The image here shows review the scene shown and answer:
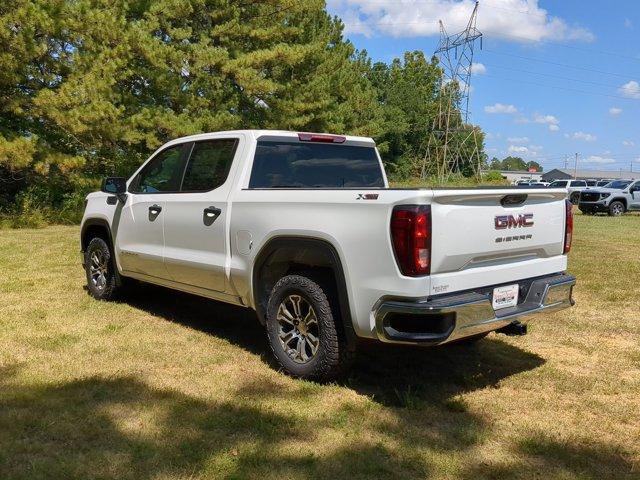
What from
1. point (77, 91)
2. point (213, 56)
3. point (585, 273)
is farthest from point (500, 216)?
point (213, 56)

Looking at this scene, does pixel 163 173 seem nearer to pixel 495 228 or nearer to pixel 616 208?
pixel 495 228

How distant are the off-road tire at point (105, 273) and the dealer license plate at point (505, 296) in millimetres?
4234

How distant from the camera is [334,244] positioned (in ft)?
12.8

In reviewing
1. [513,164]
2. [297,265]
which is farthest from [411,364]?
[513,164]

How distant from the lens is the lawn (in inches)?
A: 125

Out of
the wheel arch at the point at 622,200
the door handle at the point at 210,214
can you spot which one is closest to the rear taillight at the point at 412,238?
the door handle at the point at 210,214

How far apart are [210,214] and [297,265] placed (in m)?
0.97

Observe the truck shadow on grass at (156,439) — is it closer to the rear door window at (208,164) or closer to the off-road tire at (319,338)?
the off-road tire at (319,338)

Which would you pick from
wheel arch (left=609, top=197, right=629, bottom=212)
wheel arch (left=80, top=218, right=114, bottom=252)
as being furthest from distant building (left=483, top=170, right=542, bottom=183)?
wheel arch (left=80, top=218, right=114, bottom=252)

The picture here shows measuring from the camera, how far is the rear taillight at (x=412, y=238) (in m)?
3.50

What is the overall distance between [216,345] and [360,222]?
7.02 ft

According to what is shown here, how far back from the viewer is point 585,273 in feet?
29.6

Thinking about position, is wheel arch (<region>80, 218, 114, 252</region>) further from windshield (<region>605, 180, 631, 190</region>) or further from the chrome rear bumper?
windshield (<region>605, 180, 631, 190</region>)

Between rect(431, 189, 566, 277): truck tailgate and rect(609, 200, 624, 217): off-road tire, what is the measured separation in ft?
82.0
